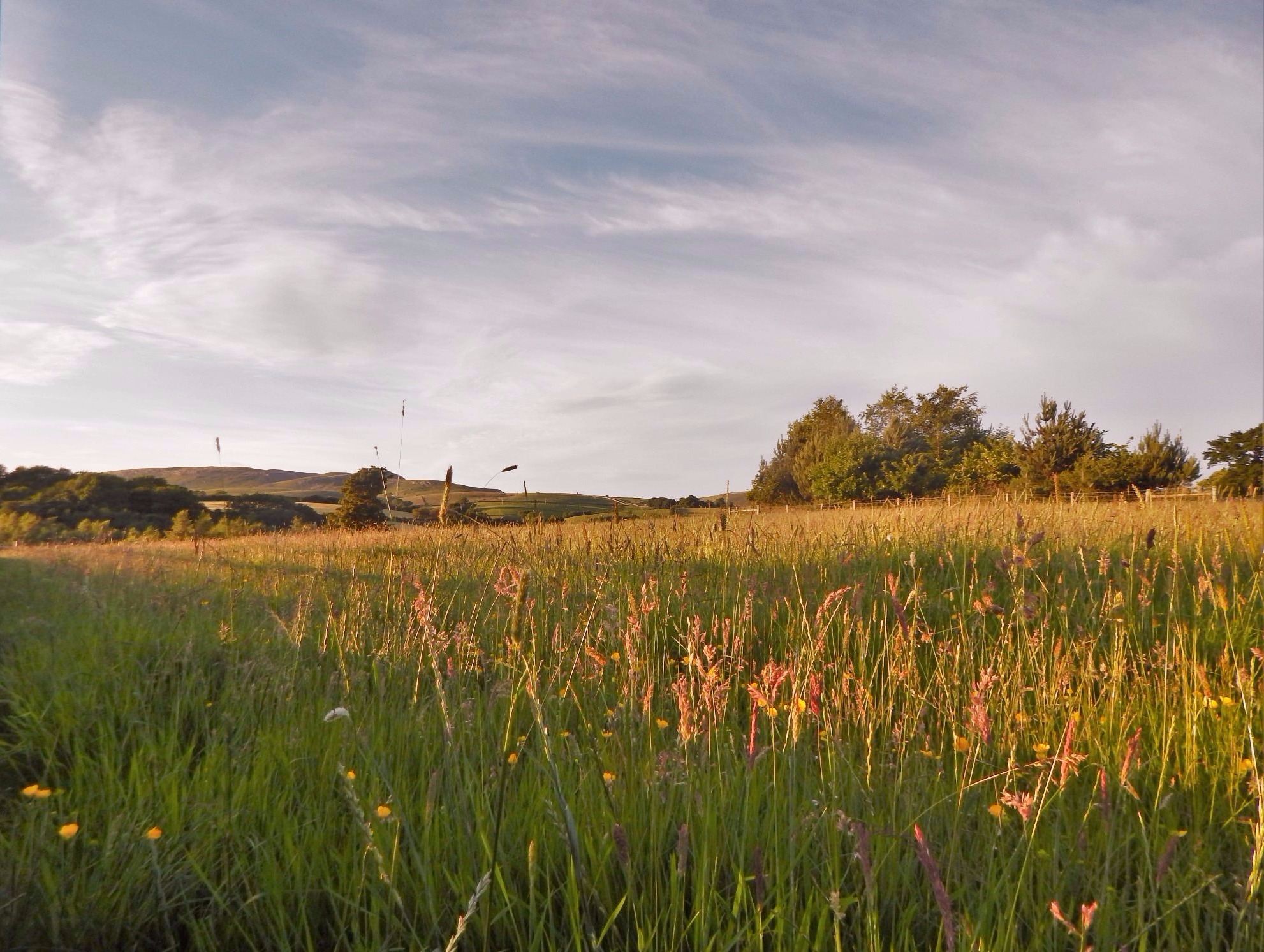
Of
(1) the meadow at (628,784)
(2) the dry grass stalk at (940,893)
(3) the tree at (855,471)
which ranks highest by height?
(3) the tree at (855,471)

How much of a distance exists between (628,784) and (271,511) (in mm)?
23767

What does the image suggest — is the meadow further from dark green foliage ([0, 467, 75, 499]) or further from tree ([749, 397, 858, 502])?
tree ([749, 397, 858, 502])

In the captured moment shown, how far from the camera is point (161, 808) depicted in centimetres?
192

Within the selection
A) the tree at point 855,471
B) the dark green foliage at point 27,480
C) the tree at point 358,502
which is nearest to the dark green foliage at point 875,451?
→ the tree at point 855,471

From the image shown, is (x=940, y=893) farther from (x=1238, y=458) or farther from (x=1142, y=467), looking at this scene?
(x=1142, y=467)

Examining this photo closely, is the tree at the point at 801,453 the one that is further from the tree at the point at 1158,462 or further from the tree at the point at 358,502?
the tree at the point at 358,502

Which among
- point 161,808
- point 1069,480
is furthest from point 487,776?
point 1069,480

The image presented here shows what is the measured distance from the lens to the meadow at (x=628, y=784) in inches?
59.3

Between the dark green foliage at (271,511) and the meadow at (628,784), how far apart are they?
730 inches

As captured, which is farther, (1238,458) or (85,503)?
(85,503)

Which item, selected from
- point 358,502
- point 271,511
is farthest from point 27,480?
point 358,502

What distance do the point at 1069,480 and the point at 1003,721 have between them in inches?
1314

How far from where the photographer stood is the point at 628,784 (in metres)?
1.97

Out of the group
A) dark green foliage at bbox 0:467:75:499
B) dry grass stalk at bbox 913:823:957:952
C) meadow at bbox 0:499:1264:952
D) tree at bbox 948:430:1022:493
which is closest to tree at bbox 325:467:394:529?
dark green foliage at bbox 0:467:75:499
